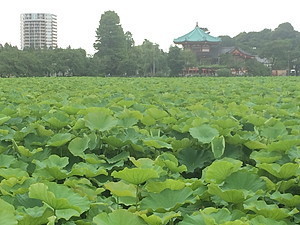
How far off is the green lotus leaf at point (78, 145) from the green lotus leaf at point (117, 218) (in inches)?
33.0

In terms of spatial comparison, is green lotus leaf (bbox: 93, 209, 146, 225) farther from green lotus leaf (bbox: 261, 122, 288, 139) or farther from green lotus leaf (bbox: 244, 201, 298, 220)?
green lotus leaf (bbox: 261, 122, 288, 139)

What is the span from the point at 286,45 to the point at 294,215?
42.9 metres

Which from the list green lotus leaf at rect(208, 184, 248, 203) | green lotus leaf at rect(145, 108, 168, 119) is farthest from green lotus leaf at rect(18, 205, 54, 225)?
green lotus leaf at rect(145, 108, 168, 119)

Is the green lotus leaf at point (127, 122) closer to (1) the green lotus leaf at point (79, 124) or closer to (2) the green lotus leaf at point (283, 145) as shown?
(1) the green lotus leaf at point (79, 124)

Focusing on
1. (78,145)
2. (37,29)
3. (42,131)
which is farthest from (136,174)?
(37,29)

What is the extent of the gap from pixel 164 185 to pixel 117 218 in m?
0.27

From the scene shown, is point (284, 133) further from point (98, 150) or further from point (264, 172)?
point (98, 150)

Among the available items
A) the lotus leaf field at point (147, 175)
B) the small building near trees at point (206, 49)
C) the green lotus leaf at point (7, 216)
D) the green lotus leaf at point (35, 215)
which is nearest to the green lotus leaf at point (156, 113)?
the lotus leaf field at point (147, 175)

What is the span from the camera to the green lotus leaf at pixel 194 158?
6.18 feet

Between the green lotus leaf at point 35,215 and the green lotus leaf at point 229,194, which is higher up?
the green lotus leaf at point 229,194

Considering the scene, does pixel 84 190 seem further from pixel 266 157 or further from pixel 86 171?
pixel 266 157

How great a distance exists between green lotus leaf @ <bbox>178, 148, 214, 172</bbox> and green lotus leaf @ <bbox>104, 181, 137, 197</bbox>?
2.15 feet

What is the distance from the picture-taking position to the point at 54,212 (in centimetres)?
108

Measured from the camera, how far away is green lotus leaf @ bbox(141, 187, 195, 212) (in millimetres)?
1197
